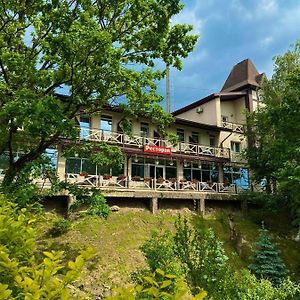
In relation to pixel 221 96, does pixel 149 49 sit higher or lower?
lower

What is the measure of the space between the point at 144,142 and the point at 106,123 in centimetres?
305

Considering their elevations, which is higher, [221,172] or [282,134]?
[282,134]

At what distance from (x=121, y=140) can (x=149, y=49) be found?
40.3 feet

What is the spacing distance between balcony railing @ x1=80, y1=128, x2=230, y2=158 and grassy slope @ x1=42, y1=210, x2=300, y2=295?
479 centimetres

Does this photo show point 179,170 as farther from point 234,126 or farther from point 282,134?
point 282,134

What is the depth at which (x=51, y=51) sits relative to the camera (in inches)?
414

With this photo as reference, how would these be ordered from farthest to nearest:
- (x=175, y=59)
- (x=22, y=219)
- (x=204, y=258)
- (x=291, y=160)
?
(x=291, y=160), (x=175, y=59), (x=204, y=258), (x=22, y=219)

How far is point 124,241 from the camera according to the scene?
1714 centimetres

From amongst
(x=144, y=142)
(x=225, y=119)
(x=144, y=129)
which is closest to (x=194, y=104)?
(x=225, y=119)

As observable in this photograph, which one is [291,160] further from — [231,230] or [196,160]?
[196,160]

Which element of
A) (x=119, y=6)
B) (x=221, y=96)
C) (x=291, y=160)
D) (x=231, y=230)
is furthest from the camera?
(x=221, y=96)

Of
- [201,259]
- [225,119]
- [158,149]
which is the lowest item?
[201,259]

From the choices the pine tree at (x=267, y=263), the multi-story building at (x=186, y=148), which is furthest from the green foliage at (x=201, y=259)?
the multi-story building at (x=186, y=148)

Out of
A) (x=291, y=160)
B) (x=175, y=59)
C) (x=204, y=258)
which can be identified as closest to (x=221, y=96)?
(x=291, y=160)
